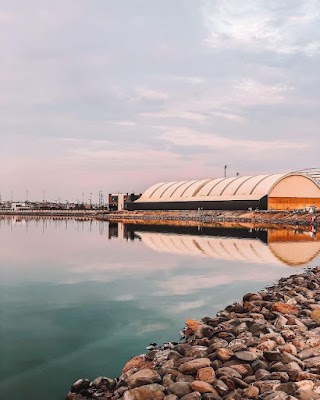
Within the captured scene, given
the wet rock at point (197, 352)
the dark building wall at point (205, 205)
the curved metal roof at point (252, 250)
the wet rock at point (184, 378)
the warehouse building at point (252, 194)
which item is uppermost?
the warehouse building at point (252, 194)

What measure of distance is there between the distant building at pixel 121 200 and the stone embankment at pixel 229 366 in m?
115

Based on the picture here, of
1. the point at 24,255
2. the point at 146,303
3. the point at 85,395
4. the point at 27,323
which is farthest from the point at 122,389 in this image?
the point at 24,255

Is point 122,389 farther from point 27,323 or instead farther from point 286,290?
point 286,290

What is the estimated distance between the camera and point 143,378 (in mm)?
7559

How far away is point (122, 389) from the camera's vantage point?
754 centimetres

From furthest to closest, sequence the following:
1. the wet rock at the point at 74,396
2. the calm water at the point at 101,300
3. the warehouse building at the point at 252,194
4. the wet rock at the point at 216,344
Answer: the warehouse building at the point at 252,194 → the calm water at the point at 101,300 → the wet rock at the point at 216,344 → the wet rock at the point at 74,396

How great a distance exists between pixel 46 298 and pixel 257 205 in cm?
7365

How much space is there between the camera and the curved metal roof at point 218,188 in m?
88.0

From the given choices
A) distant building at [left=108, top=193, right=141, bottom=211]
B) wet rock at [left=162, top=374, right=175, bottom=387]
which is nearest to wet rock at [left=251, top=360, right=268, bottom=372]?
wet rock at [left=162, top=374, right=175, bottom=387]

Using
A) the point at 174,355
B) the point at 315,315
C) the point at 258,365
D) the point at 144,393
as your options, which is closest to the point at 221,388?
the point at 258,365

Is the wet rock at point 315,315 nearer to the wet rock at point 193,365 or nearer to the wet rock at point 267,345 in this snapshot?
the wet rock at point 267,345

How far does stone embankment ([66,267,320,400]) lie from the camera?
6922 millimetres

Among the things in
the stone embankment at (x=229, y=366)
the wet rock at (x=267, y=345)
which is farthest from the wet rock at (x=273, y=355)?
the wet rock at (x=267, y=345)

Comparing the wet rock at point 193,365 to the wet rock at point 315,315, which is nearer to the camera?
the wet rock at point 193,365
